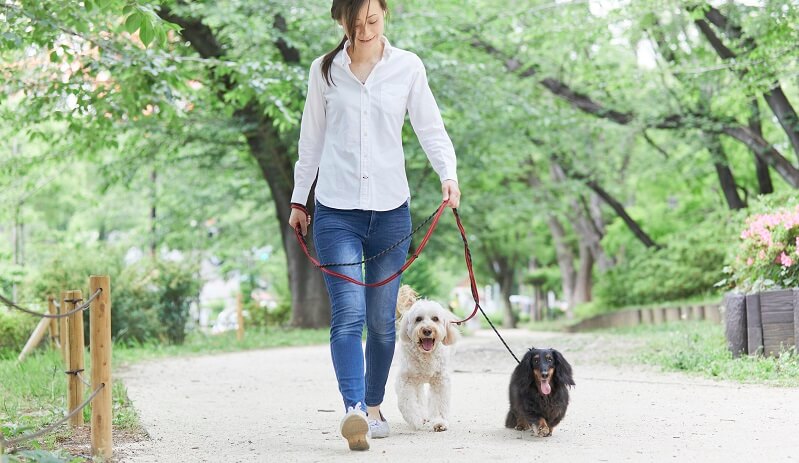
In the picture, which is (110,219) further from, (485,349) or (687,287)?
(485,349)

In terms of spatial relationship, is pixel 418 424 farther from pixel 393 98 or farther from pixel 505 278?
pixel 505 278

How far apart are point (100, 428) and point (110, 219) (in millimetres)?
32042

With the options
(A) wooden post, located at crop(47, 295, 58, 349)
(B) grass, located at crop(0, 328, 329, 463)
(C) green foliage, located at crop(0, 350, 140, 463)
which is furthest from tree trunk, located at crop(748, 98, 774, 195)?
(C) green foliage, located at crop(0, 350, 140, 463)

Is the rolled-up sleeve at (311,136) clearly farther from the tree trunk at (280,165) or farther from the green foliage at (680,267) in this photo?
the green foliage at (680,267)

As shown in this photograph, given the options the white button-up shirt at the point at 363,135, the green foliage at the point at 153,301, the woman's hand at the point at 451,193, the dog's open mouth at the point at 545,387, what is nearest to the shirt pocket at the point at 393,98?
the white button-up shirt at the point at 363,135

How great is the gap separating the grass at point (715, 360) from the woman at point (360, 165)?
12.6ft

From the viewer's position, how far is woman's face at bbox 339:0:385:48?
16.6ft

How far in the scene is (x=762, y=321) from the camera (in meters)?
8.93

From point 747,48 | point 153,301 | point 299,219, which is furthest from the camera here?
point 153,301

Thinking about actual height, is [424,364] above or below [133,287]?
below

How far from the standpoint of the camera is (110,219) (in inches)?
1404

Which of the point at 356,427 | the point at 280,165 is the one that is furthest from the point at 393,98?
the point at 280,165

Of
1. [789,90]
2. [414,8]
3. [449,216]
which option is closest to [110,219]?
[449,216]

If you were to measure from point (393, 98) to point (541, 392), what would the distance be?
1779 millimetres
